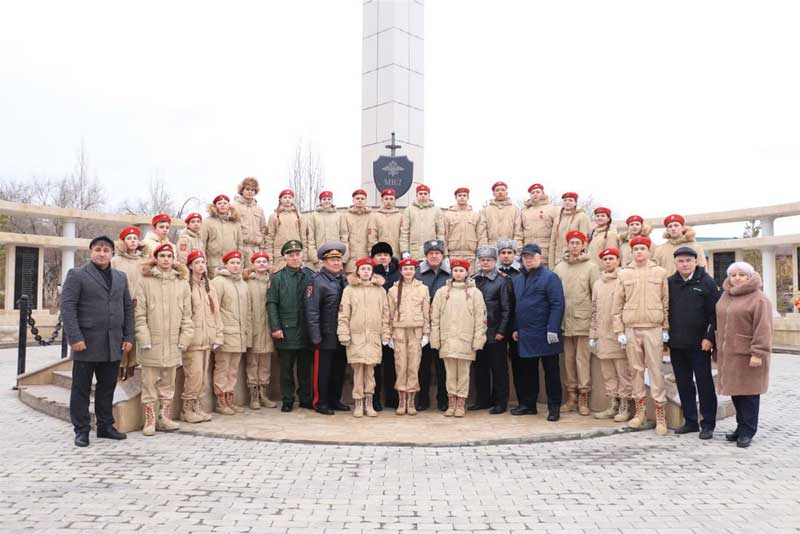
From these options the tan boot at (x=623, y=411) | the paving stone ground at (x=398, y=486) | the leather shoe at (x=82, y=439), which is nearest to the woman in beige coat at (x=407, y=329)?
the paving stone ground at (x=398, y=486)

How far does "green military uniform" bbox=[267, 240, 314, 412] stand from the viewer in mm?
7305

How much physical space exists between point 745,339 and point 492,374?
2.85 m

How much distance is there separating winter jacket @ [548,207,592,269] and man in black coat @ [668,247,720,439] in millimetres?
2179

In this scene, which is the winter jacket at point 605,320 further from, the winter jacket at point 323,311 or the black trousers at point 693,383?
the winter jacket at point 323,311

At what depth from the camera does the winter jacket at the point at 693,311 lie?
6.18m

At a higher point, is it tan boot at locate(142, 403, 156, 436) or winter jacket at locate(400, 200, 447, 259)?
winter jacket at locate(400, 200, 447, 259)

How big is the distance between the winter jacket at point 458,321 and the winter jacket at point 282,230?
2.64m

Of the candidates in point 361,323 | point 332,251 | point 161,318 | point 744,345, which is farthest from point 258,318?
point 744,345

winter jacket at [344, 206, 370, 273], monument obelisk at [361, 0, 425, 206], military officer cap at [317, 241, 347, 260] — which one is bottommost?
military officer cap at [317, 241, 347, 260]

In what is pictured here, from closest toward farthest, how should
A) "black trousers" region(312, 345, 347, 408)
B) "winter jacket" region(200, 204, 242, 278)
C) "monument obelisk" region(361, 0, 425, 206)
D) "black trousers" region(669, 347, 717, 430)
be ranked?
"black trousers" region(669, 347, 717, 430) < "black trousers" region(312, 345, 347, 408) < "winter jacket" region(200, 204, 242, 278) < "monument obelisk" region(361, 0, 425, 206)

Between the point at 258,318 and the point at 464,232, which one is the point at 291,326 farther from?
the point at 464,232

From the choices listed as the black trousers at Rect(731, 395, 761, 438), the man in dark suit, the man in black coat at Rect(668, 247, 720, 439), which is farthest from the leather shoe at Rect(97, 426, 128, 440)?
the black trousers at Rect(731, 395, 761, 438)

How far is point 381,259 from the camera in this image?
26.1 feet

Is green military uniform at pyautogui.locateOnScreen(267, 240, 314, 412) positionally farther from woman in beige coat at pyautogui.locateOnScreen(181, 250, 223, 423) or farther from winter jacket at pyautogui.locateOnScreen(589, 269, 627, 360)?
winter jacket at pyautogui.locateOnScreen(589, 269, 627, 360)
